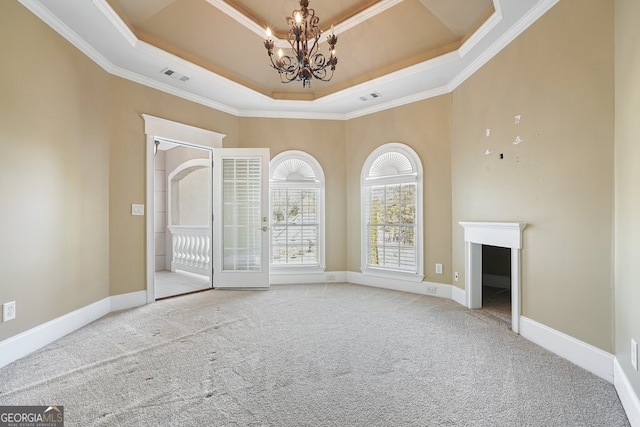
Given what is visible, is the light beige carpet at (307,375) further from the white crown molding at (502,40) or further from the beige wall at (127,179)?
the white crown molding at (502,40)

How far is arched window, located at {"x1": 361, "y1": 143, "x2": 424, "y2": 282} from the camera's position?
4.38 m

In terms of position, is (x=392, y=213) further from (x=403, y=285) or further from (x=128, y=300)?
(x=128, y=300)

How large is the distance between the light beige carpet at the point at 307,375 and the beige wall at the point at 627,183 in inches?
18.8

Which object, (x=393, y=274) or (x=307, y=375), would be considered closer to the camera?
(x=307, y=375)

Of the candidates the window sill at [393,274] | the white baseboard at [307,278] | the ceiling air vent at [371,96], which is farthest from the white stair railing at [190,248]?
the ceiling air vent at [371,96]

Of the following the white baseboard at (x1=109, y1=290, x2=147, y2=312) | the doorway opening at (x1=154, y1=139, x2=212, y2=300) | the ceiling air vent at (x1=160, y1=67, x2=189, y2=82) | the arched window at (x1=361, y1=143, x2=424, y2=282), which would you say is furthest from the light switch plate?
the arched window at (x1=361, y1=143, x2=424, y2=282)

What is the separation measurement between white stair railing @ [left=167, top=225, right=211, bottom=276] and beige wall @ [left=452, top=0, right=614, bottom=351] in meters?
4.72

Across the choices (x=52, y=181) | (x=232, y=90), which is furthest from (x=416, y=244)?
(x=52, y=181)

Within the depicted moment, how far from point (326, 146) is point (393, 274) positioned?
2351 mm

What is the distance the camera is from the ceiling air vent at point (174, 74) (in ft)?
11.8

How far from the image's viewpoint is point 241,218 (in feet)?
15.4

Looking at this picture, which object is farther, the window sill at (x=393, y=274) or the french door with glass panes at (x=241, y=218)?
the french door with glass panes at (x=241, y=218)

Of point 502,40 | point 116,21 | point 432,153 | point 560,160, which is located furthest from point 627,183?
point 116,21

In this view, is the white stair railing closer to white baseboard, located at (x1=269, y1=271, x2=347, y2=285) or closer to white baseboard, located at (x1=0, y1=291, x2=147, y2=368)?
white baseboard, located at (x1=269, y1=271, x2=347, y2=285)
